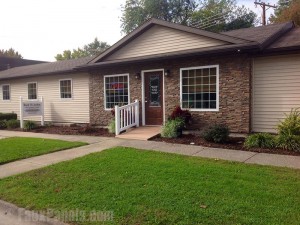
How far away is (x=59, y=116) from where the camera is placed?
15953 millimetres

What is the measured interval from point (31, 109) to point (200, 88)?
928cm

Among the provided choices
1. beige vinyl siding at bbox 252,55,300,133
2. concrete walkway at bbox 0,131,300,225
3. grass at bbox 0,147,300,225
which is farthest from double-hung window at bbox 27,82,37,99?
beige vinyl siding at bbox 252,55,300,133

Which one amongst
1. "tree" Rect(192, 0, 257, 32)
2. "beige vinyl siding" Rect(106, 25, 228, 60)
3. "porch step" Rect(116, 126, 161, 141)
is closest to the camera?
"porch step" Rect(116, 126, 161, 141)

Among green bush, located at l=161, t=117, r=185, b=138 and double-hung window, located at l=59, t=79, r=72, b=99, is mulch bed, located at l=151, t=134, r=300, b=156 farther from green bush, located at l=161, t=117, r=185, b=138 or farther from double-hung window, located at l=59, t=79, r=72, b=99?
double-hung window, located at l=59, t=79, r=72, b=99

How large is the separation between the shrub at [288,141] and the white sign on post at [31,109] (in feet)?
39.3

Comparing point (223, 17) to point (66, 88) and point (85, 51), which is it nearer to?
point (66, 88)

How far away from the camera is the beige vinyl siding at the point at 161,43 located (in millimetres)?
10609

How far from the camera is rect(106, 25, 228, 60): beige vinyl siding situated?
10.6 meters

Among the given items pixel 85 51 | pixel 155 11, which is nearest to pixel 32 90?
pixel 155 11

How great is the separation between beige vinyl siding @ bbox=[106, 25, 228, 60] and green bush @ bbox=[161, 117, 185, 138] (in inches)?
115

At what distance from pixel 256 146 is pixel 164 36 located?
573cm

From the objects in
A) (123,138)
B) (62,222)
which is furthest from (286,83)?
(62,222)

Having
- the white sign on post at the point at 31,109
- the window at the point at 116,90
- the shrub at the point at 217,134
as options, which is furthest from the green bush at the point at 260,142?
the white sign on post at the point at 31,109

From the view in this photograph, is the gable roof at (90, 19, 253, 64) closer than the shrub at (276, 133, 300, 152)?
No
